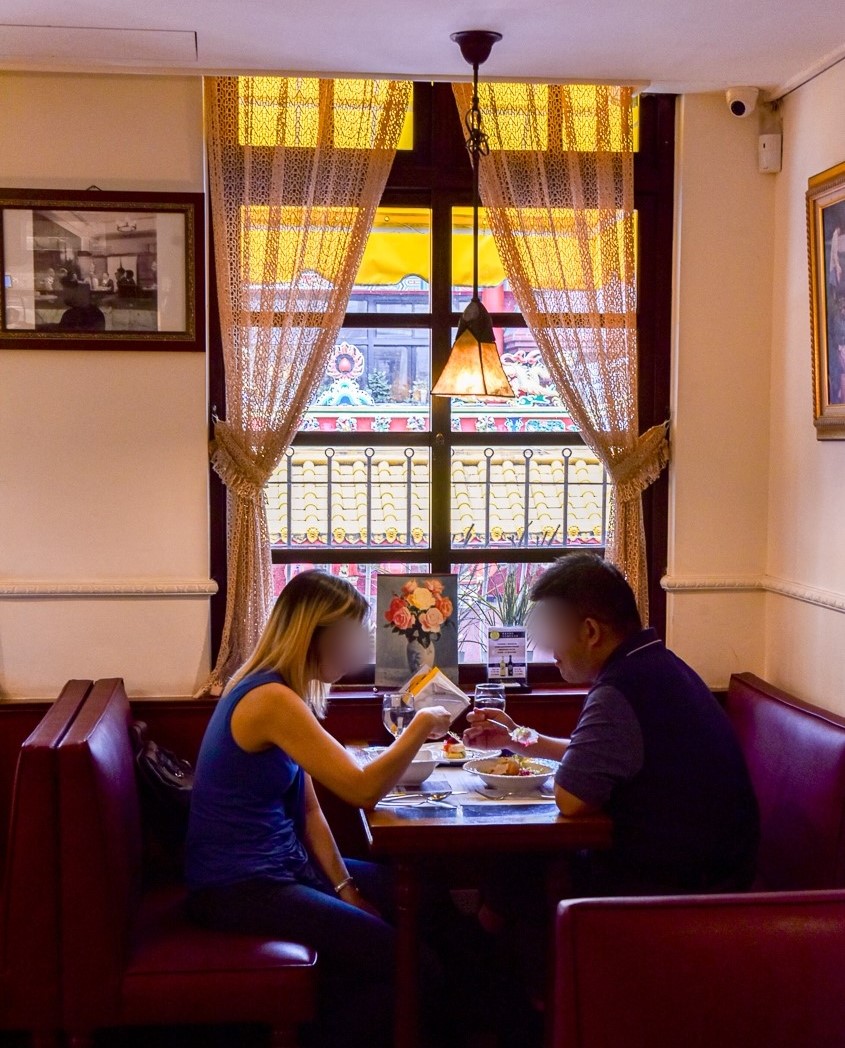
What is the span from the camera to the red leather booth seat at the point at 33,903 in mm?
2773

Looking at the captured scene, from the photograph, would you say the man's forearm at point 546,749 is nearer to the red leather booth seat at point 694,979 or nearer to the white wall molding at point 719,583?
the white wall molding at point 719,583

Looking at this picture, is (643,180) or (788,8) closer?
(788,8)

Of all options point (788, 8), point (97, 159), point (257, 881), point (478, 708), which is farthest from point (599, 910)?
point (97, 159)

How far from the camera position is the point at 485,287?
411 centimetres

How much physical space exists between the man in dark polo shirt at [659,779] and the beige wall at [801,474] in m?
0.99

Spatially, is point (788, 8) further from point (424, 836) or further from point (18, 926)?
point (18, 926)

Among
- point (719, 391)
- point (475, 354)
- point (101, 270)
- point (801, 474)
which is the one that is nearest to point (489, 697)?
point (475, 354)

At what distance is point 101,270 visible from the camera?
384 cm

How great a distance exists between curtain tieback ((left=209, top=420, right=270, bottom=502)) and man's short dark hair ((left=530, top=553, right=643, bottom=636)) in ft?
4.47

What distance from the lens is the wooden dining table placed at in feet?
8.75

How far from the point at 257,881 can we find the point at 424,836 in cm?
49

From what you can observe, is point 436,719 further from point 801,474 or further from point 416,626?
point 801,474

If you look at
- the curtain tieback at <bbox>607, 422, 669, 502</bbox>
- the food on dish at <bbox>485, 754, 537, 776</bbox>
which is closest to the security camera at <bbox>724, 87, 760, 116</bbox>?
the curtain tieback at <bbox>607, 422, 669, 502</bbox>

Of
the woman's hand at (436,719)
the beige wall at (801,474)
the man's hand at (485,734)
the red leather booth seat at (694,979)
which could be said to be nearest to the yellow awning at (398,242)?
the beige wall at (801,474)
